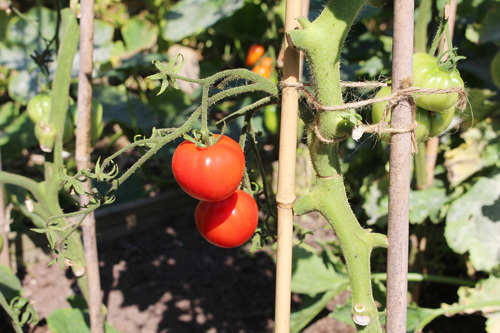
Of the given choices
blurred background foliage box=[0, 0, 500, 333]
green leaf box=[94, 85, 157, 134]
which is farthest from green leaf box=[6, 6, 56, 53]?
green leaf box=[94, 85, 157, 134]

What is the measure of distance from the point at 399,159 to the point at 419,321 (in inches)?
23.2

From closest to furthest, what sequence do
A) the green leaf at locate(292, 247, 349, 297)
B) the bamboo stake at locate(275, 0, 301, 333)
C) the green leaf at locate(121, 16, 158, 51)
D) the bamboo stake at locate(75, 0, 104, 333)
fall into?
the bamboo stake at locate(275, 0, 301, 333) → the bamboo stake at locate(75, 0, 104, 333) → the green leaf at locate(292, 247, 349, 297) → the green leaf at locate(121, 16, 158, 51)

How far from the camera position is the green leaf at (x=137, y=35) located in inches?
105

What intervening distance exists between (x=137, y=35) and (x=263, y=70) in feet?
3.36

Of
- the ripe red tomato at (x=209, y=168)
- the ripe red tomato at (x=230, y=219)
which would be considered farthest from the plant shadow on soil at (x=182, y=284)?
the ripe red tomato at (x=209, y=168)

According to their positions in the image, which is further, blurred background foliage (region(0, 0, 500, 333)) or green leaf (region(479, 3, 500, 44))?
green leaf (region(479, 3, 500, 44))

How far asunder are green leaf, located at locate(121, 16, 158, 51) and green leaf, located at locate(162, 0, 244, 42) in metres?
0.57

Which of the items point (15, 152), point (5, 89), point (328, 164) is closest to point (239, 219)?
point (328, 164)

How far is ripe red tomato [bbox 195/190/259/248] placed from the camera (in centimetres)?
84

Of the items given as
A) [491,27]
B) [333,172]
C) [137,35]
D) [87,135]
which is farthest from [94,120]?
[137,35]

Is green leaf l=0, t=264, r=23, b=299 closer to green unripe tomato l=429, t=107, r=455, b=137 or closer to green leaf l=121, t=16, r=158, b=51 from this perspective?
green unripe tomato l=429, t=107, r=455, b=137

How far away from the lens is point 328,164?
Answer: 784 mm

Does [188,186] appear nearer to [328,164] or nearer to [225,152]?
[225,152]

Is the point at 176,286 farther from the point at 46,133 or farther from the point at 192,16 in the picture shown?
the point at 192,16
